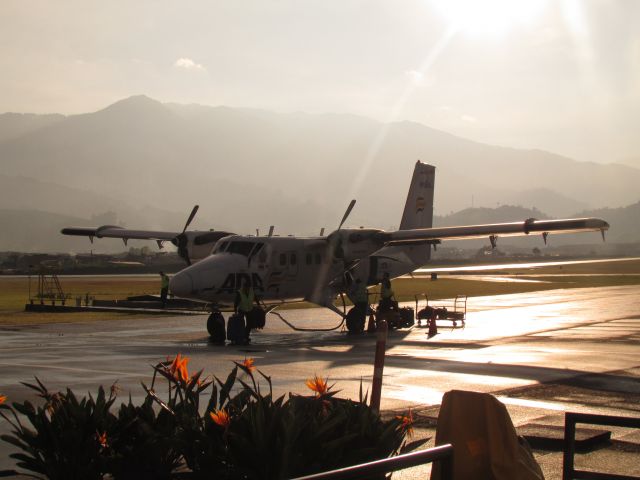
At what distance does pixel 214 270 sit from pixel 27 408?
17909 mm

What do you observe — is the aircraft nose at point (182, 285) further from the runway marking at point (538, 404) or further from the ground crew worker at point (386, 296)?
the runway marking at point (538, 404)

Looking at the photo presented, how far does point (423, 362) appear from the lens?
17750mm

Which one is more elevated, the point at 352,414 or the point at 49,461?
the point at 352,414

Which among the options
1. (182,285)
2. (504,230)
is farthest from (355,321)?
(182,285)

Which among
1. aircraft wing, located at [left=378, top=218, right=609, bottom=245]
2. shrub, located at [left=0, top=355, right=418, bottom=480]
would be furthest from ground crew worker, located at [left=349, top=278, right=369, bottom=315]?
shrub, located at [left=0, top=355, right=418, bottom=480]

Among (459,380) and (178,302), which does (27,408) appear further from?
(178,302)

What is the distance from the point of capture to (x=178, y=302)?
131 ft

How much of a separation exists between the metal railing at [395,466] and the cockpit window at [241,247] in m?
20.9

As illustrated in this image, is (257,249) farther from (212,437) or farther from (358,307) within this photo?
(212,437)

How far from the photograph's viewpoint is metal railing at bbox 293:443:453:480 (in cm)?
367

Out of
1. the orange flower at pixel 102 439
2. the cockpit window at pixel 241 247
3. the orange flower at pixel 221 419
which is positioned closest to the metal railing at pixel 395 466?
the orange flower at pixel 221 419

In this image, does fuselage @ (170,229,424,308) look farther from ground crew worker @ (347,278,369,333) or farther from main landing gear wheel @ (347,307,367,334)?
main landing gear wheel @ (347,307,367,334)

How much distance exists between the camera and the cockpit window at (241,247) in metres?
25.2

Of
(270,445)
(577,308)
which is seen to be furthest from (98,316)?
(270,445)
